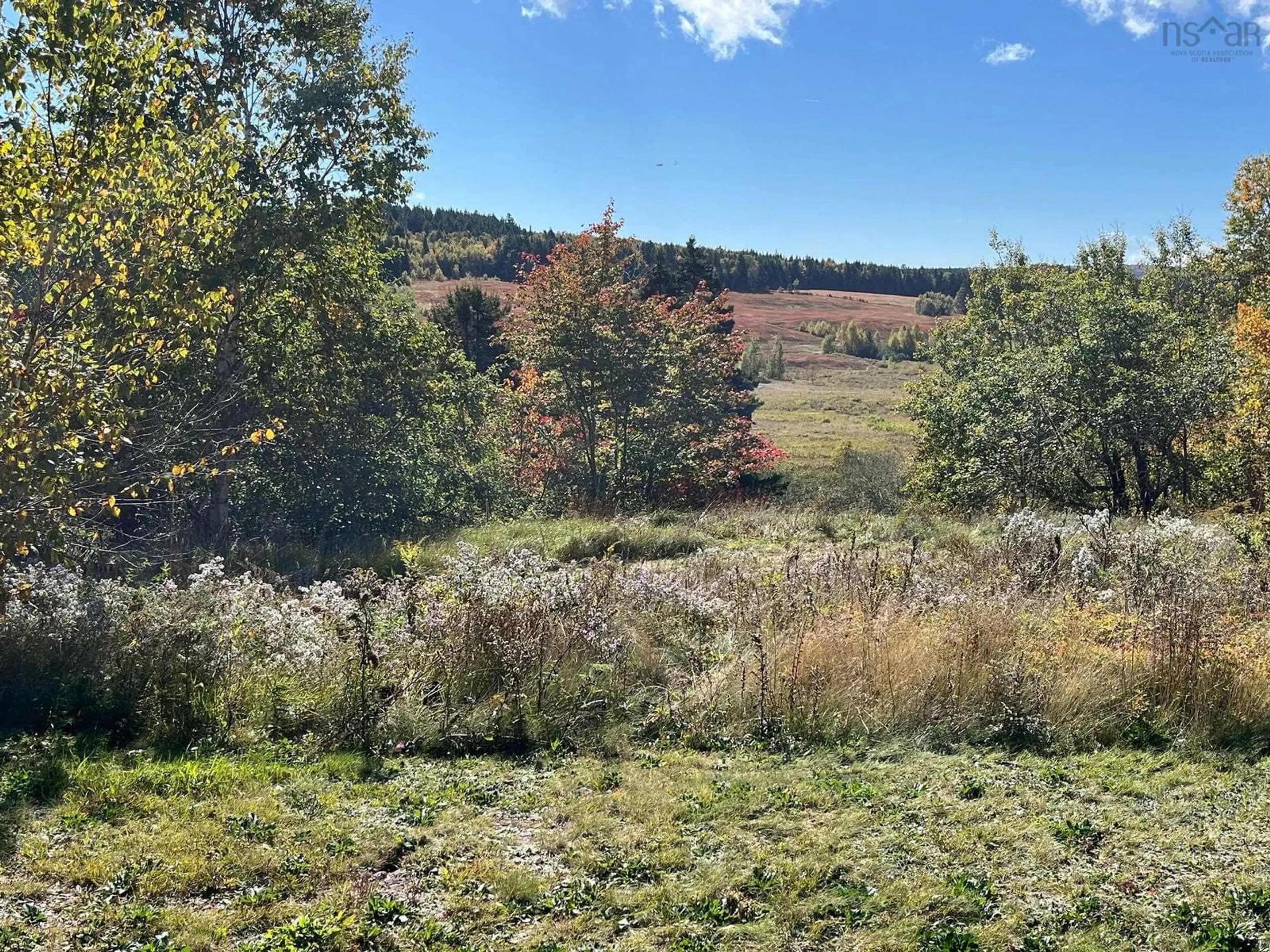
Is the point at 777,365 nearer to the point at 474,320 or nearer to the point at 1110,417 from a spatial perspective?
the point at 474,320

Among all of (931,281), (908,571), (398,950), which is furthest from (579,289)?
(931,281)

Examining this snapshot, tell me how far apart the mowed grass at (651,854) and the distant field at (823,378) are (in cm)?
1724

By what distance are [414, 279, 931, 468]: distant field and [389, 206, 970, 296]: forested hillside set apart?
2.98 metres

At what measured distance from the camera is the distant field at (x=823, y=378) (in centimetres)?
3353

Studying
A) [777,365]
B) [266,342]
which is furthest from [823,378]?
[266,342]

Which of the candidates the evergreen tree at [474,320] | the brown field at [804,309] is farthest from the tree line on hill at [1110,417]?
the brown field at [804,309]

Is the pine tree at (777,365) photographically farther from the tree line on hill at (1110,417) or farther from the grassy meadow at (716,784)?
the grassy meadow at (716,784)

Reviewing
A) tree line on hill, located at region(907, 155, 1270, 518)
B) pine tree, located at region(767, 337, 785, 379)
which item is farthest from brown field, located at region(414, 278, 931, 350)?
tree line on hill, located at region(907, 155, 1270, 518)

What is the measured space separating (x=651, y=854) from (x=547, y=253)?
70929 mm

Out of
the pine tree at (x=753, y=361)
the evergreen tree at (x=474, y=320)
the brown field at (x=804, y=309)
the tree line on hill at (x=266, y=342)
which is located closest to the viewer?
the tree line on hill at (x=266, y=342)

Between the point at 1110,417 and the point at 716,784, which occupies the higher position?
the point at 1110,417

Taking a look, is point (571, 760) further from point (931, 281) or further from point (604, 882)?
point (931, 281)

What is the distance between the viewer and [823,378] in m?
59.6

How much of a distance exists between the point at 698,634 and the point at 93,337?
449 centimetres
